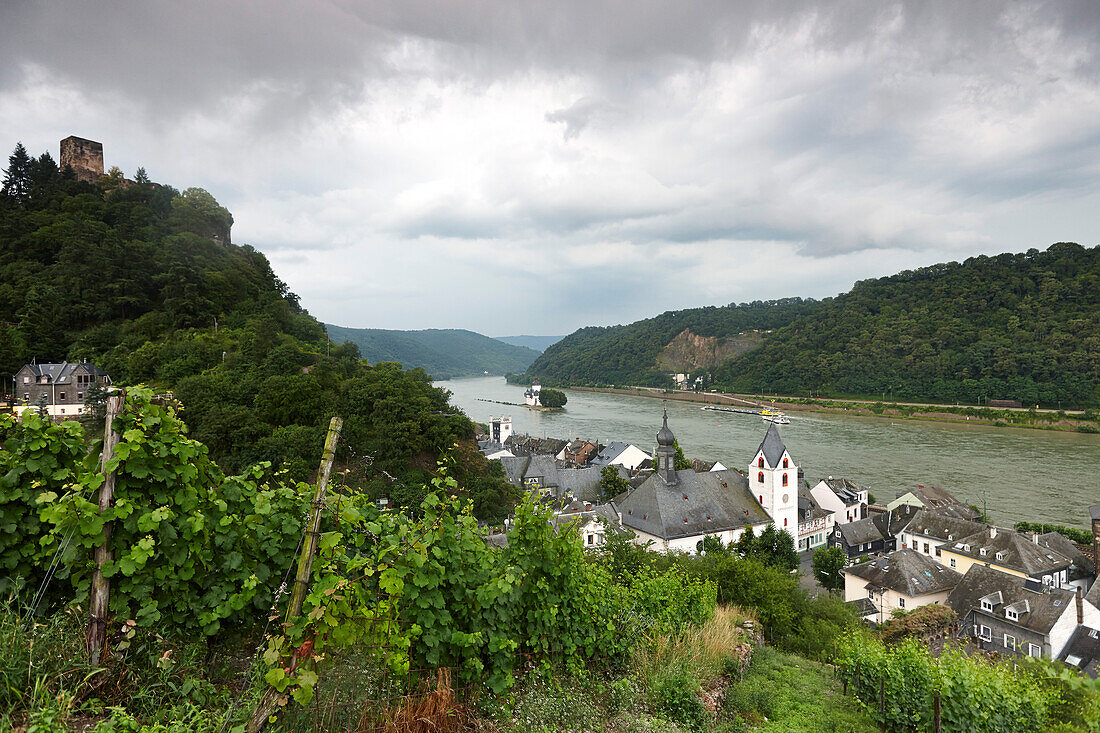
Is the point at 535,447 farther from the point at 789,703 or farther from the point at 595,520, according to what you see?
the point at 789,703

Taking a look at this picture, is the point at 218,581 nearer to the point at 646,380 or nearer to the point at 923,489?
the point at 923,489

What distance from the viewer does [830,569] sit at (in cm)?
2302

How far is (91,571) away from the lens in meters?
2.89

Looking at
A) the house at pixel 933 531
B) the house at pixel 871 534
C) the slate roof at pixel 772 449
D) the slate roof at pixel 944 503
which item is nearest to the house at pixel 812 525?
the house at pixel 871 534

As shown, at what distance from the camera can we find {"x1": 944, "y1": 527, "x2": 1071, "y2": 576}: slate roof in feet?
68.2

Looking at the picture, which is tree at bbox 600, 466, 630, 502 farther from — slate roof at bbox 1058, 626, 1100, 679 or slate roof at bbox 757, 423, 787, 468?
slate roof at bbox 1058, 626, 1100, 679

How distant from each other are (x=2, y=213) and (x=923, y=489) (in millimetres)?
63793

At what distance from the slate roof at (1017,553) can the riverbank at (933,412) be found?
4221cm

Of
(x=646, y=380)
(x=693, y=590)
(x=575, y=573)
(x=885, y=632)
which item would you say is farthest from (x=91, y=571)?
(x=646, y=380)

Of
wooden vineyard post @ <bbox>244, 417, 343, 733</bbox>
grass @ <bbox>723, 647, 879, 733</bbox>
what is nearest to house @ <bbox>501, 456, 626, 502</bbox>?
grass @ <bbox>723, 647, 879, 733</bbox>

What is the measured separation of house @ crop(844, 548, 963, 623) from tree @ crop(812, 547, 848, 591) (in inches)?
38.0

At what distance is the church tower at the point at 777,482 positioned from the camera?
1082 inches

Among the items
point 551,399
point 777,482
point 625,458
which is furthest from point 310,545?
point 551,399

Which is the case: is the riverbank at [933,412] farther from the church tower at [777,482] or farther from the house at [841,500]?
the church tower at [777,482]
